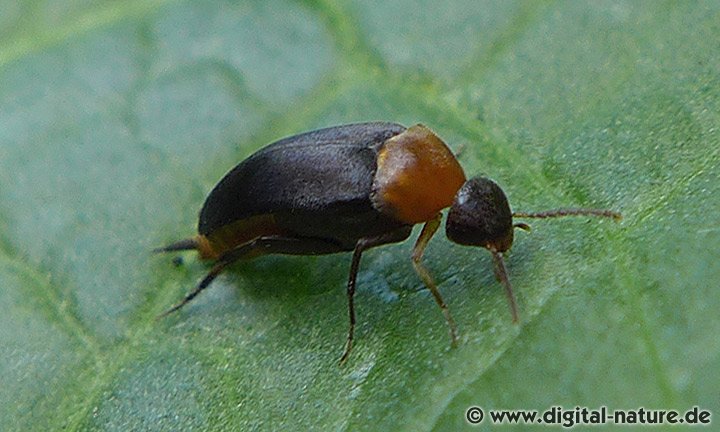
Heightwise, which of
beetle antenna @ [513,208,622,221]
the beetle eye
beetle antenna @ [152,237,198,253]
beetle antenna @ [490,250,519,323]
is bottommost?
beetle antenna @ [490,250,519,323]

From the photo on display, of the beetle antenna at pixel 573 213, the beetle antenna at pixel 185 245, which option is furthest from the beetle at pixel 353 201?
the beetle antenna at pixel 185 245

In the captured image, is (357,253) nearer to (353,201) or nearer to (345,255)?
(353,201)

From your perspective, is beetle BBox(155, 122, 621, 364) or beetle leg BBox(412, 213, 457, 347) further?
beetle BBox(155, 122, 621, 364)

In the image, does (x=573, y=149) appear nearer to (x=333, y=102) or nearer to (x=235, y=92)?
(x=333, y=102)
